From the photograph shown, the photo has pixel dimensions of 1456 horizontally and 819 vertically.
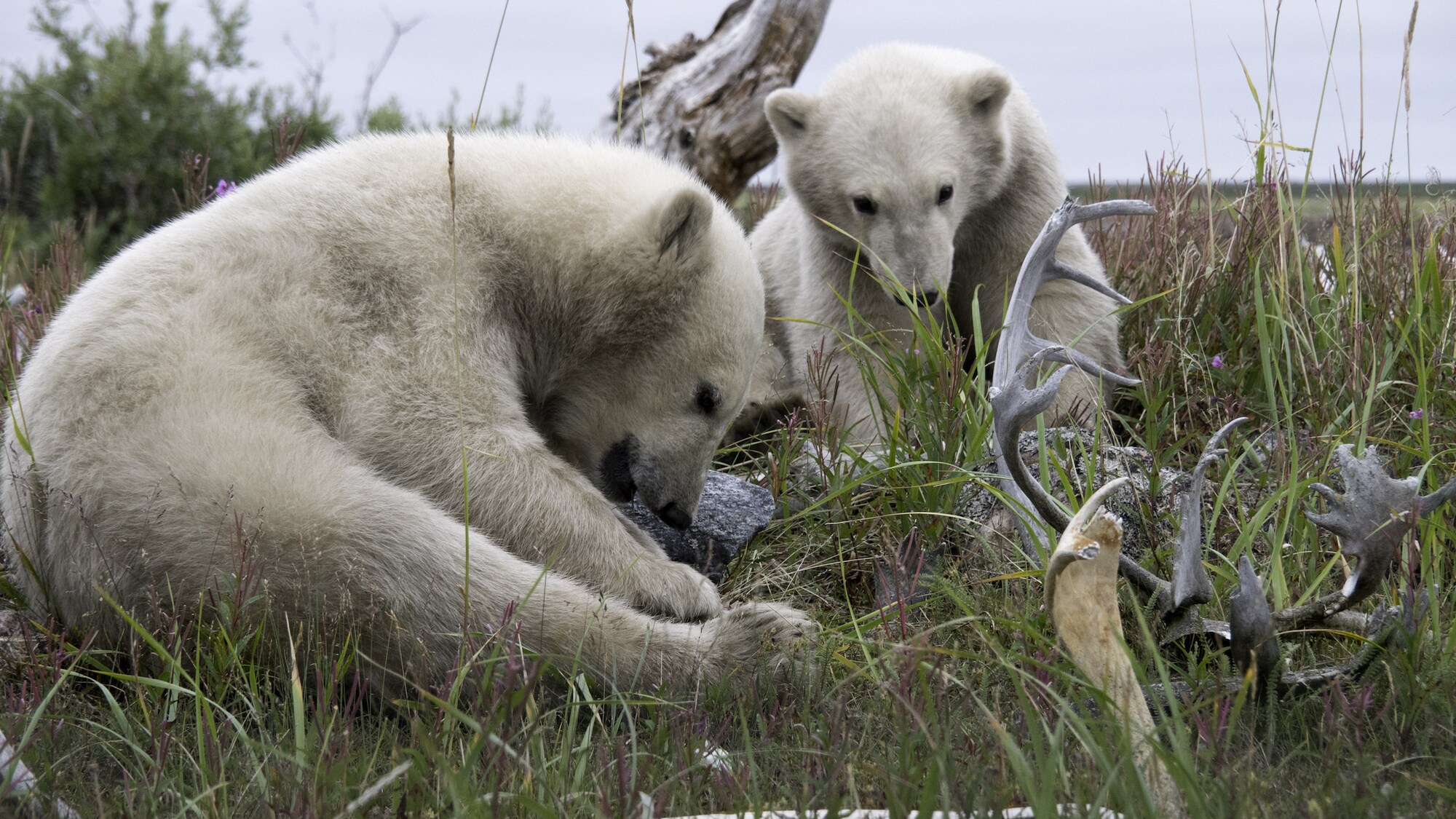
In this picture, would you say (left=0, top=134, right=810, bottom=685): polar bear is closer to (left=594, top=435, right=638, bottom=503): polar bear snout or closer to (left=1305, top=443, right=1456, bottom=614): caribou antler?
(left=594, top=435, right=638, bottom=503): polar bear snout

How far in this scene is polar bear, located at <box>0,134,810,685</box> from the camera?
2654 mm

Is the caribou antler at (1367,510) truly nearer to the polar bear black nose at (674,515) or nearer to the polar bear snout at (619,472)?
the polar bear black nose at (674,515)

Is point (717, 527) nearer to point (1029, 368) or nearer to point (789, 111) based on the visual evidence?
point (1029, 368)

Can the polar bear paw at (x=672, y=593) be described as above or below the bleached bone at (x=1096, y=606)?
below

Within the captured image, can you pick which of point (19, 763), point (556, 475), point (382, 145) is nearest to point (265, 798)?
point (19, 763)

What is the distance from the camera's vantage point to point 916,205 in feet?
14.8

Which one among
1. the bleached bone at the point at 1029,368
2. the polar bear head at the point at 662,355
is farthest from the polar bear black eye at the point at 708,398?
the bleached bone at the point at 1029,368

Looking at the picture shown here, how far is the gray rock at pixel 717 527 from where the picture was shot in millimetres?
3586

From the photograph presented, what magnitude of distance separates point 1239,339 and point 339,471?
11.3ft

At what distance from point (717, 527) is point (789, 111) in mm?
2061

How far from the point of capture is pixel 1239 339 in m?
4.60

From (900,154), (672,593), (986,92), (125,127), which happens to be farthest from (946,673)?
(125,127)

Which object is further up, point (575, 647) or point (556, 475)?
point (556, 475)

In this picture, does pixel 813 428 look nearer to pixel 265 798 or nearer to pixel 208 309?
pixel 208 309
